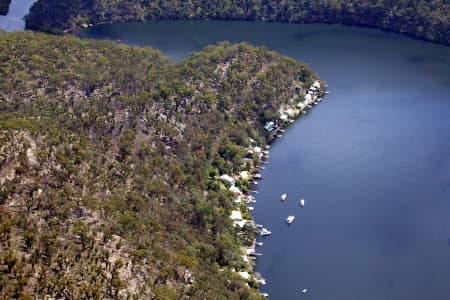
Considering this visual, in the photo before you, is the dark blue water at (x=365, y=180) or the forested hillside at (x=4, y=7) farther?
the forested hillside at (x=4, y=7)

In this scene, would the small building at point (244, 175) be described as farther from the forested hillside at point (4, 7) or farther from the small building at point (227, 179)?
the forested hillside at point (4, 7)

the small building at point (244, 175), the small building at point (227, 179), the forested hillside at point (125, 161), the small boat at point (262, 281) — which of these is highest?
the forested hillside at point (125, 161)

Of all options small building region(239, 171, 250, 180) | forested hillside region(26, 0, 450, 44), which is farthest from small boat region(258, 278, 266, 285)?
forested hillside region(26, 0, 450, 44)

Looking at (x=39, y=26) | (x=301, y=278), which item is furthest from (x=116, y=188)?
(x=39, y=26)

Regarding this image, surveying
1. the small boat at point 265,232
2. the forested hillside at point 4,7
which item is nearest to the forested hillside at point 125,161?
the small boat at point 265,232

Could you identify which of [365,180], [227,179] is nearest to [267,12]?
[365,180]

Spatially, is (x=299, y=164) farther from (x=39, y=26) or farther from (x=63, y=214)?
(x=39, y=26)
